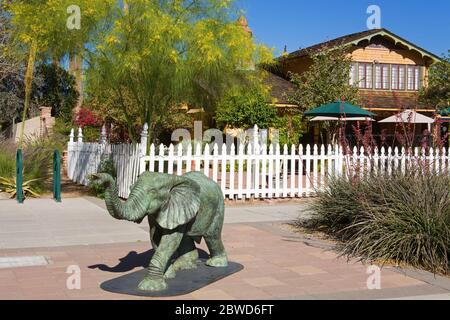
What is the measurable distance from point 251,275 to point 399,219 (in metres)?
2.09

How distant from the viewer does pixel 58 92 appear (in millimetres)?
32625

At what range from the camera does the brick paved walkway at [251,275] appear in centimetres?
509

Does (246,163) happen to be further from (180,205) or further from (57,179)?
(180,205)

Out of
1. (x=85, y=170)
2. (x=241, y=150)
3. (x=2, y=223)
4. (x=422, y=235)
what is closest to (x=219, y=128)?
(x=85, y=170)

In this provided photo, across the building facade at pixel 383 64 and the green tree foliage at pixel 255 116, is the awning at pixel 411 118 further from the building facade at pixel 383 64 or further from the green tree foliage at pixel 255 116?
the building facade at pixel 383 64

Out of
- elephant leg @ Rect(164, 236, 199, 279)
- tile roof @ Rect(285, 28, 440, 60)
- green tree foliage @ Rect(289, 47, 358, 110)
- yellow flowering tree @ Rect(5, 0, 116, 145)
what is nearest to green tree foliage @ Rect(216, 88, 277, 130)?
green tree foliage @ Rect(289, 47, 358, 110)

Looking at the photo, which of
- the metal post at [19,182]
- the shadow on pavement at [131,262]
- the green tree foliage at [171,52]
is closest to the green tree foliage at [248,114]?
the green tree foliage at [171,52]

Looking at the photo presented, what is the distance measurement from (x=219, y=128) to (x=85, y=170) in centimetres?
877

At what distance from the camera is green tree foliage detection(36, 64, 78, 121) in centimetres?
3200

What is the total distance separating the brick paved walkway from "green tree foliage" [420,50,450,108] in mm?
19135

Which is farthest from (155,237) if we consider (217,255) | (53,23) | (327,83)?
(327,83)

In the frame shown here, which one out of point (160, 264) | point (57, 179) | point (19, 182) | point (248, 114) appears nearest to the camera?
point (160, 264)

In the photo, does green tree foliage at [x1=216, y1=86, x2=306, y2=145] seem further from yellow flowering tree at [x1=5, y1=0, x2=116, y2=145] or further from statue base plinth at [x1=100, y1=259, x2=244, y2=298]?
statue base plinth at [x1=100, y1=259, x2=244, y2=298]

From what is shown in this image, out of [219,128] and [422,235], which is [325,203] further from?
[219,128]
